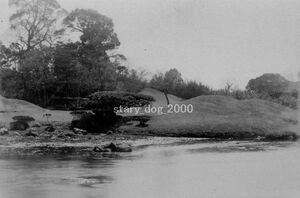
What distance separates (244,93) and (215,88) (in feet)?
5.01

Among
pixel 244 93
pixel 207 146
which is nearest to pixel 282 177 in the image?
pixel 207 146

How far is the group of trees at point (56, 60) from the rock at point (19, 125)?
1.07 metres

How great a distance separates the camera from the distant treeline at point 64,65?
13913mm

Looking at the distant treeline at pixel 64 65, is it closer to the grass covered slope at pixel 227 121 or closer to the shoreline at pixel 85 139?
the grass covered slope at pixel 227 121

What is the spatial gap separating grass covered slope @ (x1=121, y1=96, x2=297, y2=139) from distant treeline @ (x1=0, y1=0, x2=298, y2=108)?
2.17 feet

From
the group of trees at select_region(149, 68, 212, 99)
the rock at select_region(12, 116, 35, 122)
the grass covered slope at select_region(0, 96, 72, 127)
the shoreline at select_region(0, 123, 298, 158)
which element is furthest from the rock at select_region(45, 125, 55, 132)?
the group of trees at select_region(149, 68, 212, 99)

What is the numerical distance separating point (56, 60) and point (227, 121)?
255 inches

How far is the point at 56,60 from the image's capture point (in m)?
14.9

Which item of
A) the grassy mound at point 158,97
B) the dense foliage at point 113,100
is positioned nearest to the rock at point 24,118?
the dense foliage at point 113,100

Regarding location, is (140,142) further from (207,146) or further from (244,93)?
(244,93)

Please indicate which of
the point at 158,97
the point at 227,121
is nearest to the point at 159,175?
the point at 158,97

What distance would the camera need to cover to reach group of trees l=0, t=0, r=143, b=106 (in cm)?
1388

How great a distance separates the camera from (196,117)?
15188 mm

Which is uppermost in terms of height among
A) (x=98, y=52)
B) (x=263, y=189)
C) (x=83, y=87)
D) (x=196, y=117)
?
(x=98, y=52)
